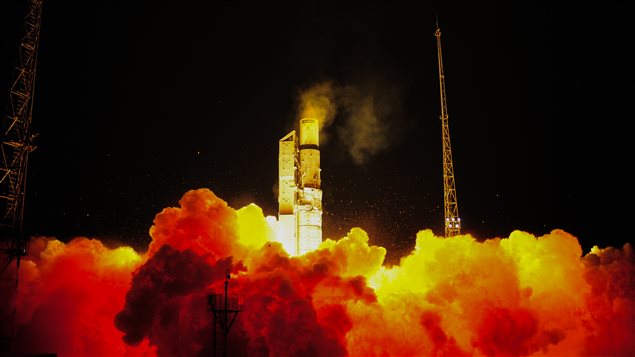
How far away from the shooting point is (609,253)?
2400 inches

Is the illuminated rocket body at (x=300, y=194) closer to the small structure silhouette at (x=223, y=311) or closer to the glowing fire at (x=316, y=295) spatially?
Answer: the glowing fire at (x=316, y=295)

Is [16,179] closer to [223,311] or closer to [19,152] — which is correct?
[19,152]

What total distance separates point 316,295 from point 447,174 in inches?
879

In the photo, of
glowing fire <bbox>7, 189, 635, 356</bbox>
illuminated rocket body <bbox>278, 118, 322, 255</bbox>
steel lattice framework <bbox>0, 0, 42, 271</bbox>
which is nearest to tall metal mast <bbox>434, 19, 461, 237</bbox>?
glowing fire <bbox>7, 189, 635, 356</bbox>

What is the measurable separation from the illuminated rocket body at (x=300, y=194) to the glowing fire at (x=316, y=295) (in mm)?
1878

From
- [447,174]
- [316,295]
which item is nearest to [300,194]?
[316,295]

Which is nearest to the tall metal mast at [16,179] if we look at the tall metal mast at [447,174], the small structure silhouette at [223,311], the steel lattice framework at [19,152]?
the steel lattice framework at [19,152]

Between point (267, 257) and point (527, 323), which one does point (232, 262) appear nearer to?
point (267, 257)

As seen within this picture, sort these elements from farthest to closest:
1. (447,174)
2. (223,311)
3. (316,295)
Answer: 1. (447,174)
2. (316,295)
3. (223,311)

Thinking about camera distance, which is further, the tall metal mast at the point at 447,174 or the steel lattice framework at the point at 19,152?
the tall metal mast at the point at 447,174

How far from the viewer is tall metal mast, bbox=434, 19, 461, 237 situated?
62906 millimetres

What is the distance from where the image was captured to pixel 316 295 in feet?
157

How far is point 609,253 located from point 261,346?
34.2m

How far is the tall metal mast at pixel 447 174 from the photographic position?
62906mm
